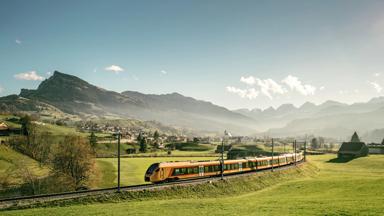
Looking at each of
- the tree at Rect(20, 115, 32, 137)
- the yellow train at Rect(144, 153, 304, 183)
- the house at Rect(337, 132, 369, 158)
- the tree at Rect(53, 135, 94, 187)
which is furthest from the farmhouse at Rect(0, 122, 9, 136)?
the house at Rect(337, 132, 369, 158)

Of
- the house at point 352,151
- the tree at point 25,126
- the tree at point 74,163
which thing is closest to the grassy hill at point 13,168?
the tree at point 74,163

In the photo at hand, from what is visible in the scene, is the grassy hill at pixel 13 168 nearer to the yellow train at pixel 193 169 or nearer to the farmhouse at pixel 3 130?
the yellow train at pixel 193 169

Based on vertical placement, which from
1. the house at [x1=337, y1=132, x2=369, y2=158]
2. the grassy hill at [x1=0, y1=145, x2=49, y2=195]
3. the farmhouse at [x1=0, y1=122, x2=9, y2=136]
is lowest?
the grassy hill at [x1=0, y1=145, x2=49, y2=195]

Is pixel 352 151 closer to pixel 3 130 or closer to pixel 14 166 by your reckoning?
pixel 14 166

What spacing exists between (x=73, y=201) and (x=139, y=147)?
5260 inches

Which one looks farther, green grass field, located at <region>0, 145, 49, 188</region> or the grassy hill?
green grass field, located at <region>0, 145, 49, 188</region>

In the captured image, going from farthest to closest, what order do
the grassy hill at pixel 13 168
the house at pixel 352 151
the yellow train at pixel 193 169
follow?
1. the house at pixel 352 151
2. the grassy hill at pixel 13 168
3. the yellow train at pixel 193 169

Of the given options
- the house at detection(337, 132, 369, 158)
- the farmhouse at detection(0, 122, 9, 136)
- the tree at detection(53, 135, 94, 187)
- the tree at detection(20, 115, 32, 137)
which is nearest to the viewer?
the tree at detection(53, 135, 94, 187)

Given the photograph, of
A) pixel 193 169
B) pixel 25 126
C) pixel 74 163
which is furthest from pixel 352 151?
pixel 25 126

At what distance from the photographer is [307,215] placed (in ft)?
81.5

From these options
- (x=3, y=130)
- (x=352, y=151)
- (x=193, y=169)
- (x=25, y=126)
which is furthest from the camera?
(x=3, y=130)

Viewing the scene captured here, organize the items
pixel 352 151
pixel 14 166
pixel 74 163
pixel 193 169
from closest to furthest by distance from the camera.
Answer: pixel 193 169, pixel 74 163, pixel 14 166, pixel 352 151

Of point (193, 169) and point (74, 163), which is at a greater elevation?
point (193, 169)

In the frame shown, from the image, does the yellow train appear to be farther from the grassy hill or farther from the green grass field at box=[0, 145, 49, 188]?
the green grass field at box=[0, 145, 49, 188]
